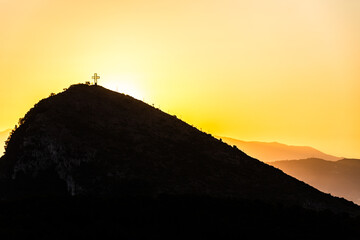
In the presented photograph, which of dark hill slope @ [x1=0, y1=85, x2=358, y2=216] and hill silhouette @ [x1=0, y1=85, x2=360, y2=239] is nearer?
hill silhouette @ [x1=0, y1=85, x2=360, y2=239]

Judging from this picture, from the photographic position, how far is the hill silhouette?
31.4 metres

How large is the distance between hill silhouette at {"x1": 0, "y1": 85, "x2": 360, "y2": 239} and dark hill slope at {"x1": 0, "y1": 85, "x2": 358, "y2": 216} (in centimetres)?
15

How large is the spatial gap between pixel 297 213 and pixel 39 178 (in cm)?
3264

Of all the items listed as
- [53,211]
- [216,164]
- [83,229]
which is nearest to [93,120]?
[216,164]

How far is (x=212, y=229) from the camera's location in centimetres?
3083

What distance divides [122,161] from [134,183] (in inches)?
195

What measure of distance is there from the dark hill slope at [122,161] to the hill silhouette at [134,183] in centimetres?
15

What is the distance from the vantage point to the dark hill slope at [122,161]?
55.3 meters

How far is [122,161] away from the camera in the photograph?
2323 inches

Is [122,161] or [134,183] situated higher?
[122,161]

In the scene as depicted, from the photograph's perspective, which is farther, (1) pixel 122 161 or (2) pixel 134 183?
(1) pixel 122 161

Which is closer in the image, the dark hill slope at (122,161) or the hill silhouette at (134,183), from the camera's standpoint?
the hill silhouette at (134,183)

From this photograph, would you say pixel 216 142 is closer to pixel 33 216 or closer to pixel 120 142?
pixel 120 142

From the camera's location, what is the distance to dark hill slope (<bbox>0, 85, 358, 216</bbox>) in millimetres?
55344
